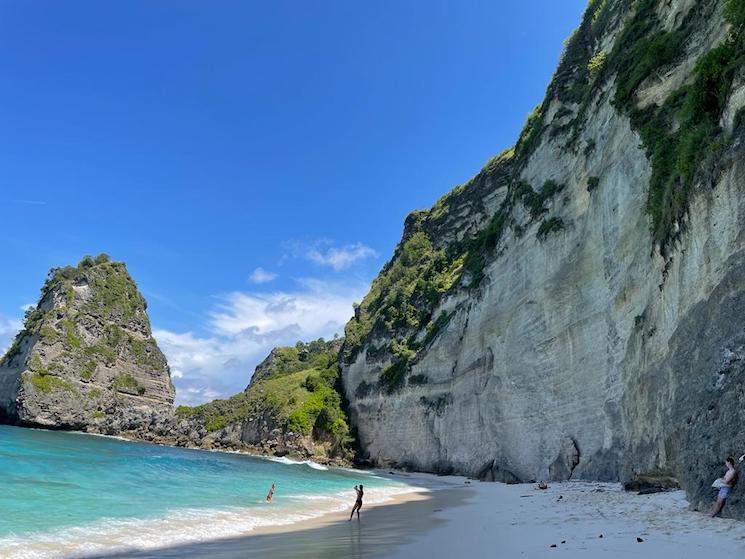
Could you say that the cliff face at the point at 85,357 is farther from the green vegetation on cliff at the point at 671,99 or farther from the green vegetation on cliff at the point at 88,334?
the green vegetation on cliff at the point at 671,99

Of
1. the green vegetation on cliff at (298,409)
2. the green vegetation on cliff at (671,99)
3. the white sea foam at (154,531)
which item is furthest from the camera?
the green vegetation on cliff at (298,409)

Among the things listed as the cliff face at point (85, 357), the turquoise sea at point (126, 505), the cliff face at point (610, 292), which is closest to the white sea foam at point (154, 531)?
the turquoise sea at point (126, 505)

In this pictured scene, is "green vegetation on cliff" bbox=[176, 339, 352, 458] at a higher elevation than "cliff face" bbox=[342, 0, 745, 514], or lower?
lower

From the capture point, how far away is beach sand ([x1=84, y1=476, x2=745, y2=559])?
6.90 metres

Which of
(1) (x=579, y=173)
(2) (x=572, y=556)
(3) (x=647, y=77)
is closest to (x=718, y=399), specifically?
(2) (x=572, y=556)

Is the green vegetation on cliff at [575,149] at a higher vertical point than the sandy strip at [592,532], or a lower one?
higher

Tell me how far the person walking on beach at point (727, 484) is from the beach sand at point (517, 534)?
0.26 m

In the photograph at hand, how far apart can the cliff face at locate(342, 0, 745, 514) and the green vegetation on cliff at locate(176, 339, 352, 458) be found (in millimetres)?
9017

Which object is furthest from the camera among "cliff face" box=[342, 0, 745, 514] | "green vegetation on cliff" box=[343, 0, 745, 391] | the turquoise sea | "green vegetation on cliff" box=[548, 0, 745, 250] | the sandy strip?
"green vegetation on cliff" box=[343, 0, 745, 391]

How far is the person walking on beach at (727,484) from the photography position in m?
7.21

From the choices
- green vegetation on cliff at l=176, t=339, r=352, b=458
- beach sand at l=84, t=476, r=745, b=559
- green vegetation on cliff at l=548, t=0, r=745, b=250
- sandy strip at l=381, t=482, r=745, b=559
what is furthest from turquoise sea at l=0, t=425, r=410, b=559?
green vegetation on cliff at l=176, t=339, r=352, b=458

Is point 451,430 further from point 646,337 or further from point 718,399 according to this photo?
point 718,399

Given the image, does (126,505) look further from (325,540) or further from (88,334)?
(88,334)

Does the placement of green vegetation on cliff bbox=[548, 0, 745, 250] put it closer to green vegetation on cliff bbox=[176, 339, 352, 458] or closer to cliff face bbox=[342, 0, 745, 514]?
cliff face bbox=[342, 0, 745, 514]
